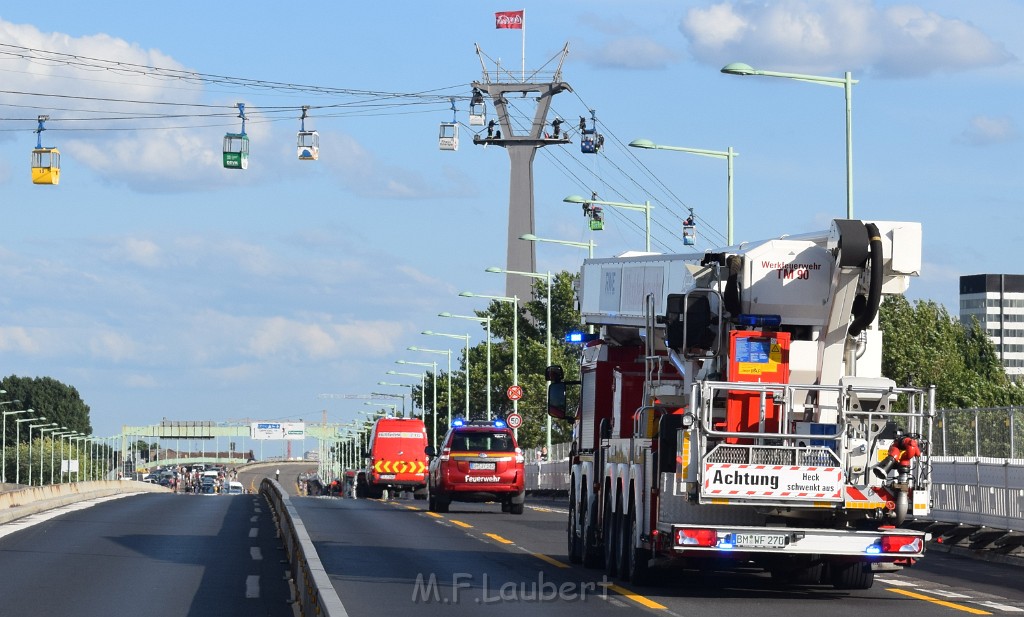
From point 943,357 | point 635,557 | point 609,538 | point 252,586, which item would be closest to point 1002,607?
point 635,557

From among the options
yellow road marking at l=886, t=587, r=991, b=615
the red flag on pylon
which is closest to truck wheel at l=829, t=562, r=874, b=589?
yellow road marking at l=886, t=587, r=991, b=615

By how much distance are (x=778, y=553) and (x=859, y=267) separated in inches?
116

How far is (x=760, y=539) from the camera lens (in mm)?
17281

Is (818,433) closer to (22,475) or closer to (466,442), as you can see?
(466,442)

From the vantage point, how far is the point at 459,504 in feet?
170

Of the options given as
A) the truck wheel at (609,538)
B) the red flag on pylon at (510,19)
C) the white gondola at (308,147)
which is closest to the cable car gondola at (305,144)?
the white gondola at (308,147)

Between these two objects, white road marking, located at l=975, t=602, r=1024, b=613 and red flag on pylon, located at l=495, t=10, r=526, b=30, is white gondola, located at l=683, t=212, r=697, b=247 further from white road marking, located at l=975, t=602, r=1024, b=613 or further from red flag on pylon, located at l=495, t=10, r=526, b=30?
red flag on pylon, located at l=495, t=10, r=526, b=30

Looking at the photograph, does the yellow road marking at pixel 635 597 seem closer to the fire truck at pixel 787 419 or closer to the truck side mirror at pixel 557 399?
the fire truck at pixel 787 419

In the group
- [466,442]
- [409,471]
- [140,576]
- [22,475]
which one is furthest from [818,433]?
[22,475]

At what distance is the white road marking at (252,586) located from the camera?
18.3 metres

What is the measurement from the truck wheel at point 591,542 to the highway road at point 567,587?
9.4 inches

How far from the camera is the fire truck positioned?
677 inches

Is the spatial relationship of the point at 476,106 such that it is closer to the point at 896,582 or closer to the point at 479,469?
the point at 479,469

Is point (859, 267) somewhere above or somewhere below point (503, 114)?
below
